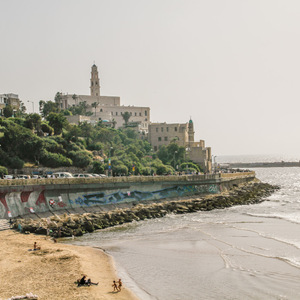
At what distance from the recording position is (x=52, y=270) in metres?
31.9

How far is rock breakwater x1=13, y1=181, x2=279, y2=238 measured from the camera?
151 feet

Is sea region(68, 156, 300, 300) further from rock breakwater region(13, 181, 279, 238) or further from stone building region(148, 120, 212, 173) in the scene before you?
stone building region(148, 120, 212, 173)

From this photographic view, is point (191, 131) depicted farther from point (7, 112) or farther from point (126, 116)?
point (7, 112)

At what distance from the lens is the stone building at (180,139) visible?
418ft

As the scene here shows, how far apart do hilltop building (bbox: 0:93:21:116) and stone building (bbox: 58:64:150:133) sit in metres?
24.0

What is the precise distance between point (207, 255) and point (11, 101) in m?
106

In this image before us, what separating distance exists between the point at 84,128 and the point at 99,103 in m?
53.3

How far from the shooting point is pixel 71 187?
184 feet

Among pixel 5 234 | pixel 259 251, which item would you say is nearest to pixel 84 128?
pixel 5 234

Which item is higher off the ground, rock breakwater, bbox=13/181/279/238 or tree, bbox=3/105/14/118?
tree, bbox=3/105/14/118

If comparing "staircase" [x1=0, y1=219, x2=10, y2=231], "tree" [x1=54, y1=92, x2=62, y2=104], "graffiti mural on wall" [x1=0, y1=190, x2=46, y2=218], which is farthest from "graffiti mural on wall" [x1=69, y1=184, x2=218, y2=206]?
"tree" [x1=54, y1=92, x2=62, y2=104]

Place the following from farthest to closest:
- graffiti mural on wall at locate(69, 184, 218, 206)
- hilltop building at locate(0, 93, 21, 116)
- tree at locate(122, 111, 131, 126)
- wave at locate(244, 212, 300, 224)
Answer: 1. tree at locate(122, 111, 131, 126)
2. hilltop building at locate(0, 93, 21, 116)
3. wave at locate(244, 212, 300, 224)
4. graffiti mural on wall at locate(69, 184, 218, 206)

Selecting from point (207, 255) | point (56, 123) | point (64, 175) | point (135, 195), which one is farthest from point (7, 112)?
point (207, 255)

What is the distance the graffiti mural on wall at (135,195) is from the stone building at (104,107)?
7153 cm
